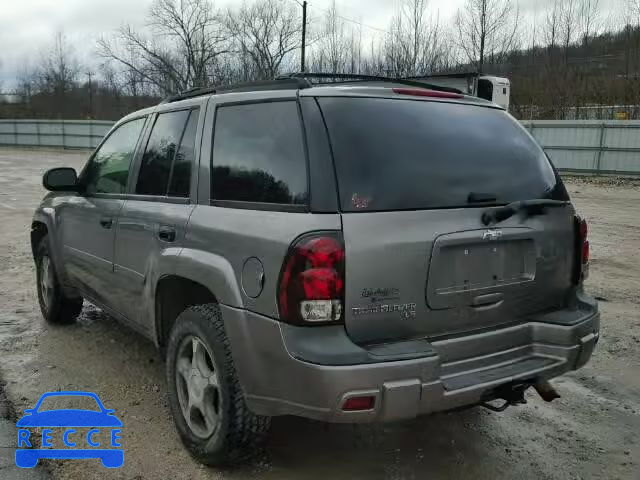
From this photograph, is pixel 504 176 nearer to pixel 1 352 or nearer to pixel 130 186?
pixel 130 186

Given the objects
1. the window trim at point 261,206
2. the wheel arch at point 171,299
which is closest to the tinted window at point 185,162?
the window trim at point 261,206

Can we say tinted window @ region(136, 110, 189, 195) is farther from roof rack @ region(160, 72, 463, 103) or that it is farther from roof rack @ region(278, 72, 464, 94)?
roof rack @ region(278, 72, 464, 94)

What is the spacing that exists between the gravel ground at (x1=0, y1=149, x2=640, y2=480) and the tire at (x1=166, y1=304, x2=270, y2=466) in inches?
5.8

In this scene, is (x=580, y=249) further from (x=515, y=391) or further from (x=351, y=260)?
(x=351, y=260)

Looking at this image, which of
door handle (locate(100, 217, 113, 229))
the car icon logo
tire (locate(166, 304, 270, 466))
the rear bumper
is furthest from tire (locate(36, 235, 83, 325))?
the rear bumper

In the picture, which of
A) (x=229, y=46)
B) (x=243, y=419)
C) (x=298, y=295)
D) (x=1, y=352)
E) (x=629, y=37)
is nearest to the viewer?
(x=298, y=295)

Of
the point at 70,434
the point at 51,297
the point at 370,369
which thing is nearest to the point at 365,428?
the point at 370,369

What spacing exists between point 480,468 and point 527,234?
1.22 m

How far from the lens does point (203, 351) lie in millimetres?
2959

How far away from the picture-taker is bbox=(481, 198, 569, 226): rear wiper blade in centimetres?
272

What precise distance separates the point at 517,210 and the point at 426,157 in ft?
1.70

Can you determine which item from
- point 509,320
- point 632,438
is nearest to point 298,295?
point 509,320

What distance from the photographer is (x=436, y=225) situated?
101 inches

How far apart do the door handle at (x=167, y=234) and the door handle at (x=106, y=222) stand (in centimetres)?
80
